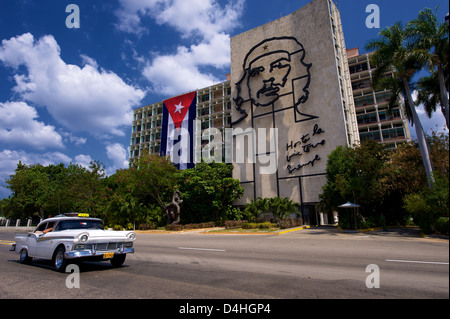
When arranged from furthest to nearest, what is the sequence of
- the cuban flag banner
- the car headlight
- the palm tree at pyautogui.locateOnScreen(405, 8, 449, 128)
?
the cuban flag banner < the palm tree at pyautogui.locateOnScreen(405, 8, 449, 128) < the car headlight

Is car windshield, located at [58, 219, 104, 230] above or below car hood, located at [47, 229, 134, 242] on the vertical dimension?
above

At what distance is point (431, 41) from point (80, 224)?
82.8 ft

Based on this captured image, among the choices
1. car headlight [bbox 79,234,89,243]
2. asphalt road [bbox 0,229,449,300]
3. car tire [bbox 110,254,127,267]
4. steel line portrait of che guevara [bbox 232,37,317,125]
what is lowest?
asphalt road [bbox 0,229,449,300]

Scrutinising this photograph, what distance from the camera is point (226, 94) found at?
74562mm

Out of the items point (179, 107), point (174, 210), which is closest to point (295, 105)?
point (174, 210)

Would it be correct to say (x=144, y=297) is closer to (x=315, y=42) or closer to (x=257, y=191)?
(x=257, y=191)

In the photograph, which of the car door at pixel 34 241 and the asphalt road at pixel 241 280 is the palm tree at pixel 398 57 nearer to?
the asphalt road at pixel 241 280

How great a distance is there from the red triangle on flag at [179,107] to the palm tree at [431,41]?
49.5m

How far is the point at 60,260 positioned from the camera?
25.6ft

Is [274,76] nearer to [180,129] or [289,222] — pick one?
[289,222]

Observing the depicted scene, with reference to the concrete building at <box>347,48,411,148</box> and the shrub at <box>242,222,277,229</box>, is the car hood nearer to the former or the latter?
the shrub at <box>242,222,277,229</box>

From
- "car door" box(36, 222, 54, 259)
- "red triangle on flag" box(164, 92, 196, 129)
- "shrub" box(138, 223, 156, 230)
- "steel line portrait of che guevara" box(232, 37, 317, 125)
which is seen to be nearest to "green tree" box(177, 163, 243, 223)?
"shrub" box(138, 223, 156, 230)

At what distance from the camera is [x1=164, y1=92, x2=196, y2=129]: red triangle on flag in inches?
2527

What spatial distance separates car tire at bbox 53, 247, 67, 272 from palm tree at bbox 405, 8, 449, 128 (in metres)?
24.0
